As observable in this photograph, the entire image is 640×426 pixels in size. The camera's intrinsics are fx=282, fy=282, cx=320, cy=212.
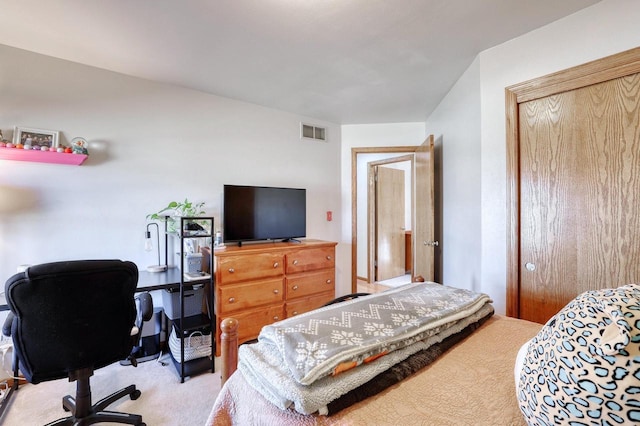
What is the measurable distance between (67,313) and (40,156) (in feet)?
4.44

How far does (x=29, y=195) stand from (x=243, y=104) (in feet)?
6.46

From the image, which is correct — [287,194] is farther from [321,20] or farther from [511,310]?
[511,310]

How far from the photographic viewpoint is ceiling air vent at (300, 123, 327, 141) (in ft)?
11.6

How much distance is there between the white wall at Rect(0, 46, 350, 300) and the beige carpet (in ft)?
2.87

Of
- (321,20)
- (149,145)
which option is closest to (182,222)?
(149,145)

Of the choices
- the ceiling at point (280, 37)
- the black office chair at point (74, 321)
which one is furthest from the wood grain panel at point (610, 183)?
the black office chair at point (74, 321)

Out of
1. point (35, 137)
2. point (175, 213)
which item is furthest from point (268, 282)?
point (35, 137)

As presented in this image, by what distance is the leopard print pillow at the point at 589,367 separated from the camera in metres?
0.52

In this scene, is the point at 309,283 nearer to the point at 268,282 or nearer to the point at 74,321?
the point at 268,282

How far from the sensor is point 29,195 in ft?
6.98

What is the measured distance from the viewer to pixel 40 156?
80.0 inches

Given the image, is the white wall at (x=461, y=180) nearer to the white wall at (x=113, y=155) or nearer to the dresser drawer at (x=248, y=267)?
the dresser drawer at (x=248, y=267)

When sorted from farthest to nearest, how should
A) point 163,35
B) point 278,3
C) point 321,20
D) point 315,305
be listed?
point 315,305
point 163,35
point 321,20
point 278,3

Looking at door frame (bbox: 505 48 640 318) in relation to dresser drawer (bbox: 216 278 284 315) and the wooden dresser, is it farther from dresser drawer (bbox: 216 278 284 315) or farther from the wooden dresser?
dresser drawer (bbox: 216 278 284 315)
